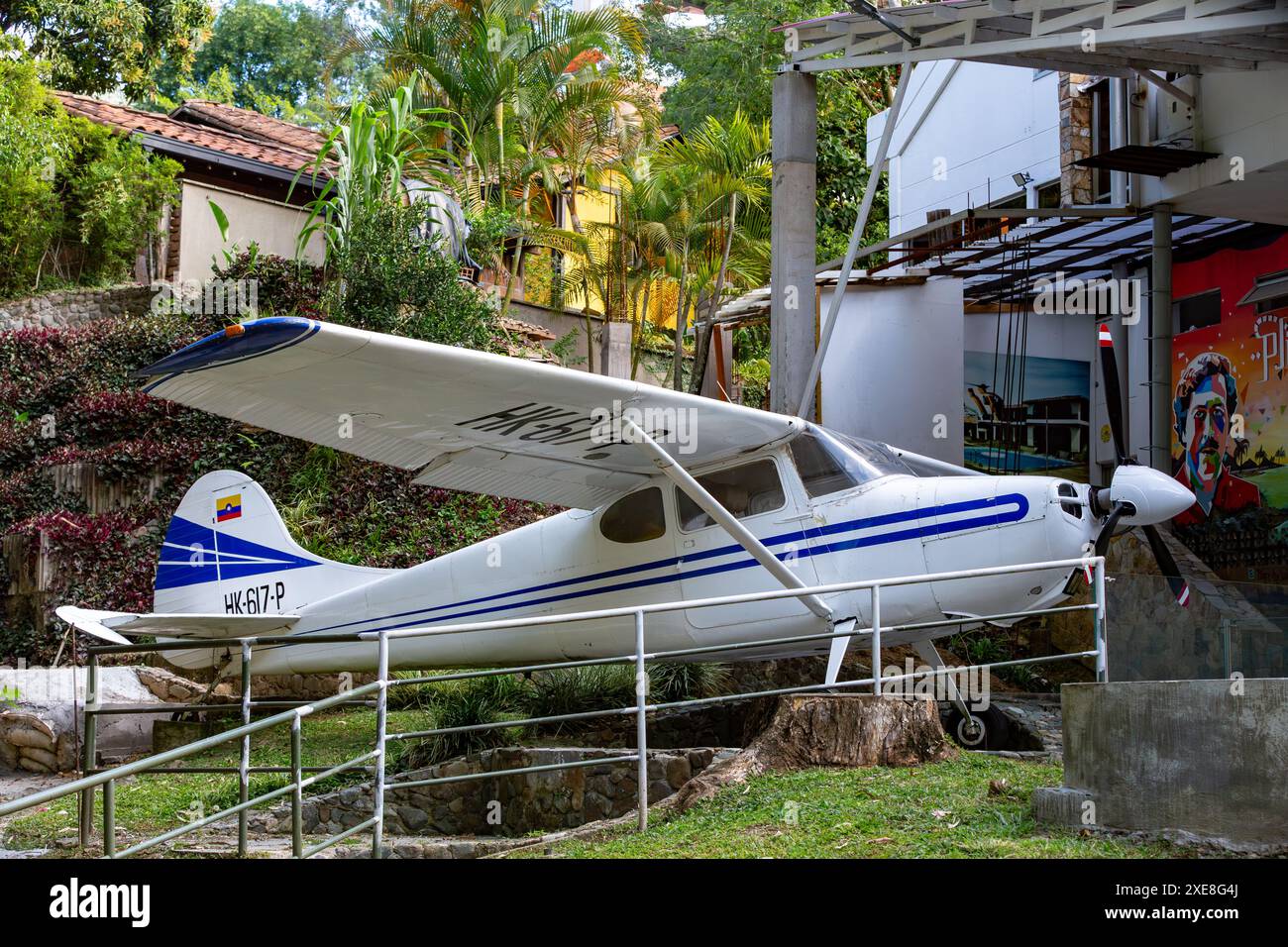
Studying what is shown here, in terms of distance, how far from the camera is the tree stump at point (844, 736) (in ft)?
25.4

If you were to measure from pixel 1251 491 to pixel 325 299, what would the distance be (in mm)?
13897

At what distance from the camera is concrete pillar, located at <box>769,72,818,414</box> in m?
14.4

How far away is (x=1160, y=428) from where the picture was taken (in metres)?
15.4

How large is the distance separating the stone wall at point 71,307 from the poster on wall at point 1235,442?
17.4 meters

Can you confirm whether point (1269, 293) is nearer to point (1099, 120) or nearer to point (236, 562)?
point (1099, 120)

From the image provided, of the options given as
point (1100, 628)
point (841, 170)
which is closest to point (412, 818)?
point (1100, 628)

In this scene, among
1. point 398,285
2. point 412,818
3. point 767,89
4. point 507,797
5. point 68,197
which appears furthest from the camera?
point 767,89

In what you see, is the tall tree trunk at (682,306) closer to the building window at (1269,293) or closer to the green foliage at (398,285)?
the green foliage at (398,285)

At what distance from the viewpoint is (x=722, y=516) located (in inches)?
361

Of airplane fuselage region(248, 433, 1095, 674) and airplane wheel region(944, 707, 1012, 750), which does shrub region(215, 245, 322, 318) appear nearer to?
airplane fuselage region(248, 433, 1095, 674)

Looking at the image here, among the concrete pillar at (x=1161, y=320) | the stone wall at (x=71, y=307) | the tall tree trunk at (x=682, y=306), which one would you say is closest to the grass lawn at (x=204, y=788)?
the concrete pillar at (x=1161, y=320)

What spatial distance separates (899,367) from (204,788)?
10513 millimetres

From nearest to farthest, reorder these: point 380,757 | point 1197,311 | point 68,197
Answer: point 380,757
point 1197,311
point 68,197

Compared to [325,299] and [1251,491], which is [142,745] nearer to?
[325,299]
